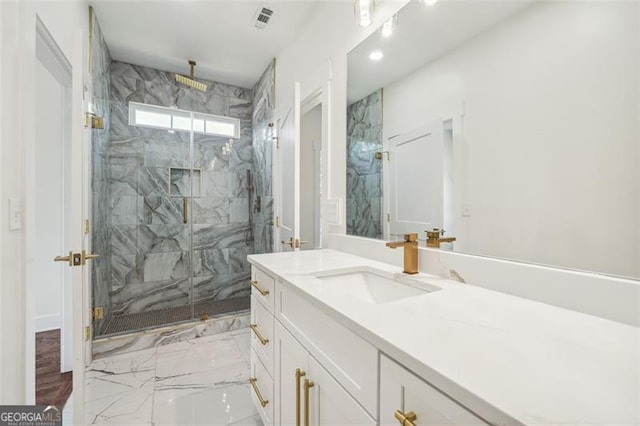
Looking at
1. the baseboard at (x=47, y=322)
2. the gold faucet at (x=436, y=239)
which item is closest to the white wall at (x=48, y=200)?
the baseboard at (x=47, y=322)

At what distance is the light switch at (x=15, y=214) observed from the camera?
1027 mm

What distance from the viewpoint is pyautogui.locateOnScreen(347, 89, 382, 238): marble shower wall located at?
58.2 inches

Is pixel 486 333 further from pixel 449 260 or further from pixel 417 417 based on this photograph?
pixel 449 260

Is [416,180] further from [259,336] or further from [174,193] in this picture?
[174,193]

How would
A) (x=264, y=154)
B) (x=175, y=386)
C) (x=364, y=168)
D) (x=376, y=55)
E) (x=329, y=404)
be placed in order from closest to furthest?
(x=329, y=404) < (x=376, y=55) < (x=364, y=168) < (x=175, y=386) < (x=264, y=154)

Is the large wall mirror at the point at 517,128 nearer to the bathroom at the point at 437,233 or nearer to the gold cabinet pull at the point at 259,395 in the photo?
the bathroom at the point at 437,233

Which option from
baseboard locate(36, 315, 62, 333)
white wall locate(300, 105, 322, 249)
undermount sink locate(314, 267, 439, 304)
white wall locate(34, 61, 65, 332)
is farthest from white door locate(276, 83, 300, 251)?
baseboard locate(36, 315, 62, 333)

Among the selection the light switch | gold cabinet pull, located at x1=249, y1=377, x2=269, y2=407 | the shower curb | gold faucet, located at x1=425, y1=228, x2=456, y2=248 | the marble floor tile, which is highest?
the light switch

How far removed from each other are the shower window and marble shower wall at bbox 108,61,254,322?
0.07 metres

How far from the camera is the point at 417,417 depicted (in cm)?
49

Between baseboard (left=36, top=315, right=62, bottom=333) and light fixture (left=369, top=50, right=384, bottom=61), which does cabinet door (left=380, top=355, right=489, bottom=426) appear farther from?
baseboard (left=36, top=315, right=62, bottom=333)

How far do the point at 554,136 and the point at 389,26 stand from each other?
96 centimetres

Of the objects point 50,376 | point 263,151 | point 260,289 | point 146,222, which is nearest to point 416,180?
point 260,289

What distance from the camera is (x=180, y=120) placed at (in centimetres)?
325
